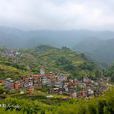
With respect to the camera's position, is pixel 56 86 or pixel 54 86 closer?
pixel 54 86

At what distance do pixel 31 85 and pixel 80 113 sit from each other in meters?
72.5

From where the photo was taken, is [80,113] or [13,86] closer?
[80,113]

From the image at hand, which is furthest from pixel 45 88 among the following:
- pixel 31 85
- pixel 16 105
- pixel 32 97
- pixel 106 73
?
pixel 106 73

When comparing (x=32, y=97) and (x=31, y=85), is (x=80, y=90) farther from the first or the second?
(x=32, y=97)

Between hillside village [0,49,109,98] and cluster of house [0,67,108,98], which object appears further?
cluster of house [0,67,108,98]

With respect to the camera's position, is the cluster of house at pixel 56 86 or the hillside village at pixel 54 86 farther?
the cluster of house at pixel 56 86

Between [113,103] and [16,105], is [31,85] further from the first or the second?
[113,103]

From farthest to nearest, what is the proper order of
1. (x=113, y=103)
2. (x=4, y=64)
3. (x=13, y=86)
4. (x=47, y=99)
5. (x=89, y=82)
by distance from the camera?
(x=4, y=64) → (x=89, y=82) → (x=13, y=86) → (x=47, y=99) → (x=113, y=103)

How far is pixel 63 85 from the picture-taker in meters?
135

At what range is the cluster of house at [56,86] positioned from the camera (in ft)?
404

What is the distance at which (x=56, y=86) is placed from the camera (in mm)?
134250

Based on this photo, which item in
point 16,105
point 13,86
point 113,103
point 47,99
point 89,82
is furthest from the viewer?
point 89,82

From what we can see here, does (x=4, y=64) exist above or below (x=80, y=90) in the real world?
above

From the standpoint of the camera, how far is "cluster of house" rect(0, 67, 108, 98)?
12312 cm
